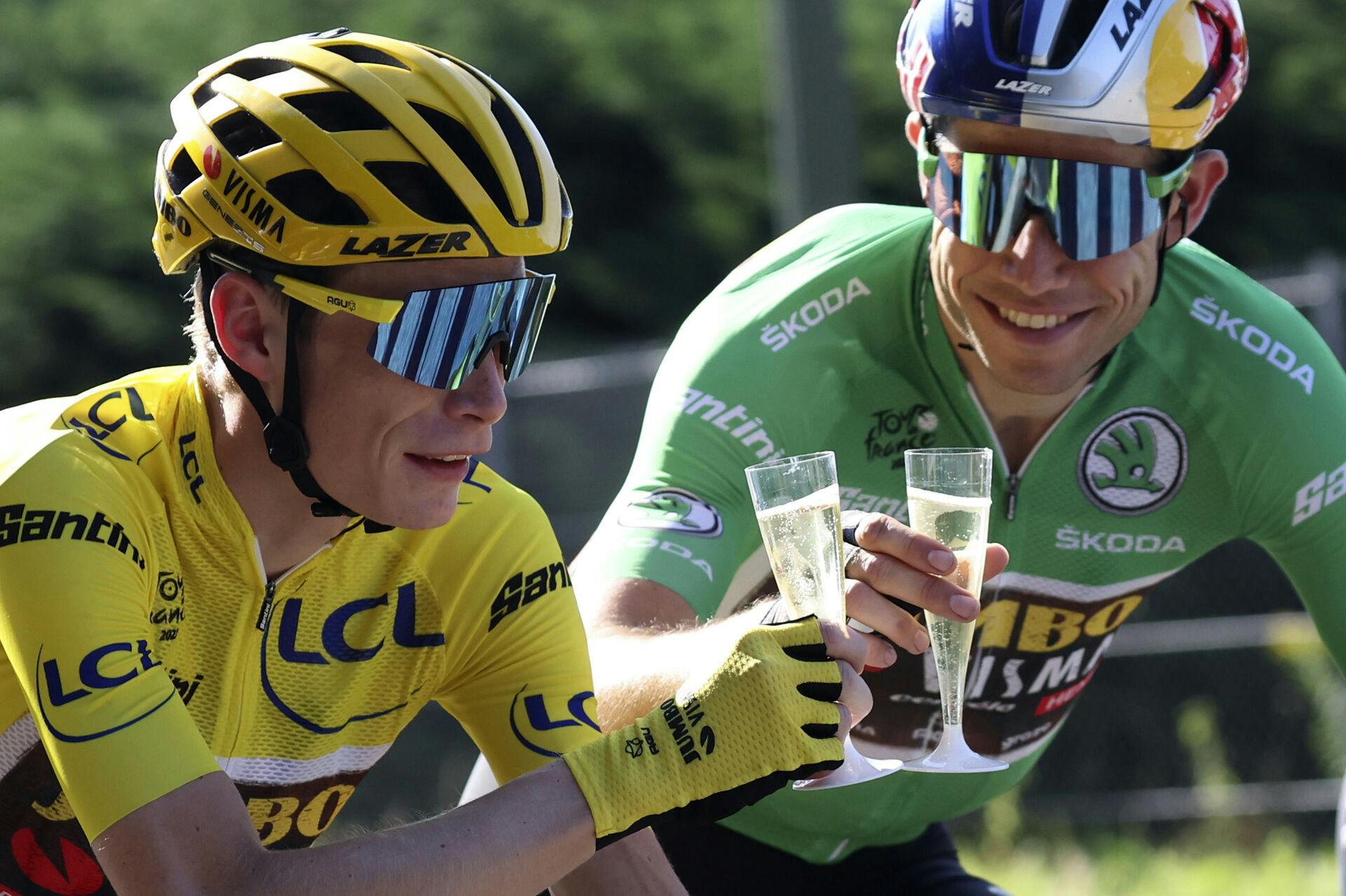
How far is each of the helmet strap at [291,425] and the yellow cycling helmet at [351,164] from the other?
0.42 feet

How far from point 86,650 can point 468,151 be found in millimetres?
1024

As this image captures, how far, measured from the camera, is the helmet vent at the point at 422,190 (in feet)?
8.90

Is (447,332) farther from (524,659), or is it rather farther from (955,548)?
(955,548)

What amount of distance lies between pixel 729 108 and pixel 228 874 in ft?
46.2

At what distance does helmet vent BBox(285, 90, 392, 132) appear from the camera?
275 centimetres

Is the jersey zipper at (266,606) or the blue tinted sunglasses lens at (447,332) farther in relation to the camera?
the jersey zipper at (266,606)

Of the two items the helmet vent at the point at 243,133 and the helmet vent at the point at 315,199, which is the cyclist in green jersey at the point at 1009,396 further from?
the helmet vent at the point at 243,133

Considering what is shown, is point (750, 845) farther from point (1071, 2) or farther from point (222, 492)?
point (1071, 2)

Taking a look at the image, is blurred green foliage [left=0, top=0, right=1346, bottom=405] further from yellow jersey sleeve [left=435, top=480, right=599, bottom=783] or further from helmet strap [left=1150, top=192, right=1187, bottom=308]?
yellow jersey sleeve [left=435, top=480, right=599, bottom=783]

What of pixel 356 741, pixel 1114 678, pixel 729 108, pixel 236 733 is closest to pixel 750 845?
pixel 356 741

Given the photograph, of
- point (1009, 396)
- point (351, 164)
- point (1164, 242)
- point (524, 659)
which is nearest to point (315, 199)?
point (351, 164)

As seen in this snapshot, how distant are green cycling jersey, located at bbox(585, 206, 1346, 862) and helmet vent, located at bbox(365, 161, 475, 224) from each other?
2.66 ft

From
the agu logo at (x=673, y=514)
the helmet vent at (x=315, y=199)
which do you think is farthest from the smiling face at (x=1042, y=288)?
the helmet vent at (x=315, y=199)

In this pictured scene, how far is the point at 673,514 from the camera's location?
3.23 meters
